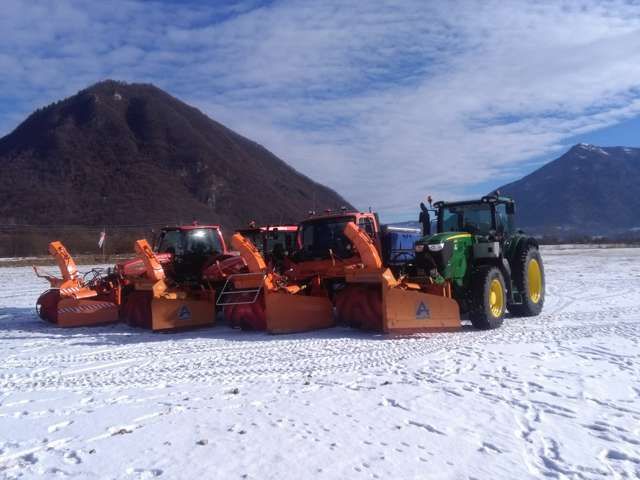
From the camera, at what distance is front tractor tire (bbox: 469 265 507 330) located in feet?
29.7

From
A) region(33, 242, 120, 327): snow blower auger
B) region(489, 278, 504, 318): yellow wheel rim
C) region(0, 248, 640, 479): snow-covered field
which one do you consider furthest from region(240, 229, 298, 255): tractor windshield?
region(489, 278, 504, 318): yellow wheel rim

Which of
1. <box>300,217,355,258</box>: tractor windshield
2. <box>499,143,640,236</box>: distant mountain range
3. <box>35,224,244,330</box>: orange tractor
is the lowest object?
<box>35,224,244,330</box>: orange tractor

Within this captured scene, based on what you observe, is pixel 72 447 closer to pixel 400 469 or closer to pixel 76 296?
pixel 400 469

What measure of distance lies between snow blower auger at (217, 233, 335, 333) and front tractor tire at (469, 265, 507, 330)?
7.58 feet

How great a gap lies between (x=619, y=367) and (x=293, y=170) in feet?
433

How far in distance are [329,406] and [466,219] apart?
6436mm

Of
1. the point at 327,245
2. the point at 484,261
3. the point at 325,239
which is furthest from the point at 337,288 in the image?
the point at 484,261

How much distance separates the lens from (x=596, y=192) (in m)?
157

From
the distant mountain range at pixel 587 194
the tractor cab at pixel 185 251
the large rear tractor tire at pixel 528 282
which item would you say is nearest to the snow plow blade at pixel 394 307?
the large rear tractor tire at pixel 528 282

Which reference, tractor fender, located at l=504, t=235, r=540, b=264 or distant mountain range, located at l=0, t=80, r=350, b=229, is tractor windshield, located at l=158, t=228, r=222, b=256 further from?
distant mountain range, located at l=0, t=80, r=350, b=229

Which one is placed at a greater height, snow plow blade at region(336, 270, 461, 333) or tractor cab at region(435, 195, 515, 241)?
tractor cab at region(435, 195, 515, 241)

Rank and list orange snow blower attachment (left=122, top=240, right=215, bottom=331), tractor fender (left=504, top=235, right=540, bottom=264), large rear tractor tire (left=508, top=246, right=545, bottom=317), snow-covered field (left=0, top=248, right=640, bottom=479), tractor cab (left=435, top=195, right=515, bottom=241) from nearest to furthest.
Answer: snow-covered field (left=0, top=248, right=640, bottom=479), orange snow blower attachment (left=122, top=240, right=215, bottom=331), tractor cab (left=435, top=195, right=515, bottom=241), large rear tractor tire (left=508, top=246, right=545, bottom=317), tractor fender (left=504, top=235, right=540, bottom=264)

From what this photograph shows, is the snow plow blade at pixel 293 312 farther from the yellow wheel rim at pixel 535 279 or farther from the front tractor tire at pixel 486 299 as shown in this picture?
the yellow wheel rim at pixel 535 279

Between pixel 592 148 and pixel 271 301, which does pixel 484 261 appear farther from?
pixel 592 148
